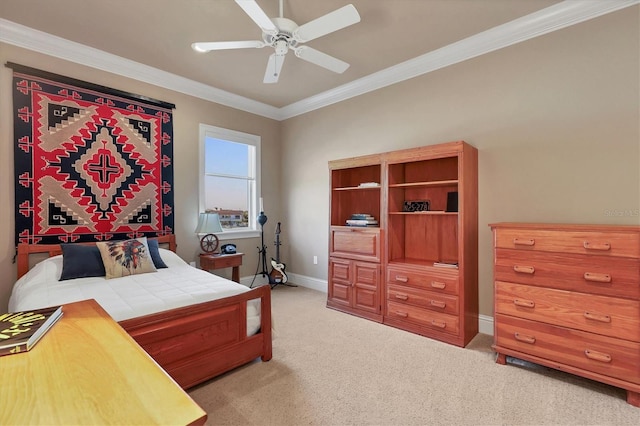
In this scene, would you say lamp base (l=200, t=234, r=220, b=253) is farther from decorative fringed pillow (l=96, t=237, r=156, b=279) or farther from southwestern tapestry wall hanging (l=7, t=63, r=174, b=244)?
decorative fringed pillow (l=96, t=237, r=156, b=279)

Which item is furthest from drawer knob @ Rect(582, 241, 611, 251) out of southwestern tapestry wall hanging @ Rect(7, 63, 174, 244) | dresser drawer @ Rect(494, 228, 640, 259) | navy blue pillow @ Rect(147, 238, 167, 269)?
southwestern tapestry wall hanging @ Rect(7, 63, 174, 244)

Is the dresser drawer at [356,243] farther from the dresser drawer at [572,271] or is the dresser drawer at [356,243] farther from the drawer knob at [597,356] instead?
the drawer knob at [597,356]

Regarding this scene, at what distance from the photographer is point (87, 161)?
331 centimetres

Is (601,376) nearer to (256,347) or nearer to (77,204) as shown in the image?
(256,347)

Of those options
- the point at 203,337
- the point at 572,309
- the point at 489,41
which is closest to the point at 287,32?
the point at 489,41

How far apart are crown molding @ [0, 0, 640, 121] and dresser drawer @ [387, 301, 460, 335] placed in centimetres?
256

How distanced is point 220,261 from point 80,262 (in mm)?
1445

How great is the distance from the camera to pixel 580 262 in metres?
2.10

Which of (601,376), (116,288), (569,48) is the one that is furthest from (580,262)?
(116,288)

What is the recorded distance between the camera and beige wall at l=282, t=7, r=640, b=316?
Answer: 2.38 meters

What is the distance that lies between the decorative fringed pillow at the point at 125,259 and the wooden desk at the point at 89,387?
7.01 ft

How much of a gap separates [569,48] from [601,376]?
8.27ft

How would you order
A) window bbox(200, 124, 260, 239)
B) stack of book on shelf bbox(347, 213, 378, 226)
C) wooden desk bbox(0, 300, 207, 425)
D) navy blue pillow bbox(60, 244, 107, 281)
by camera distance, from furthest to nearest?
window bbox(200, 124, 260, 239), stack of book on shelf bbox(347, 213, 378, 226), navy blue pillow bbox(60, 244, 107, 281), wooden desk bbox(0, 300, 207, 425)

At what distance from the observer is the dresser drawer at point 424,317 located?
2799 millimetres
